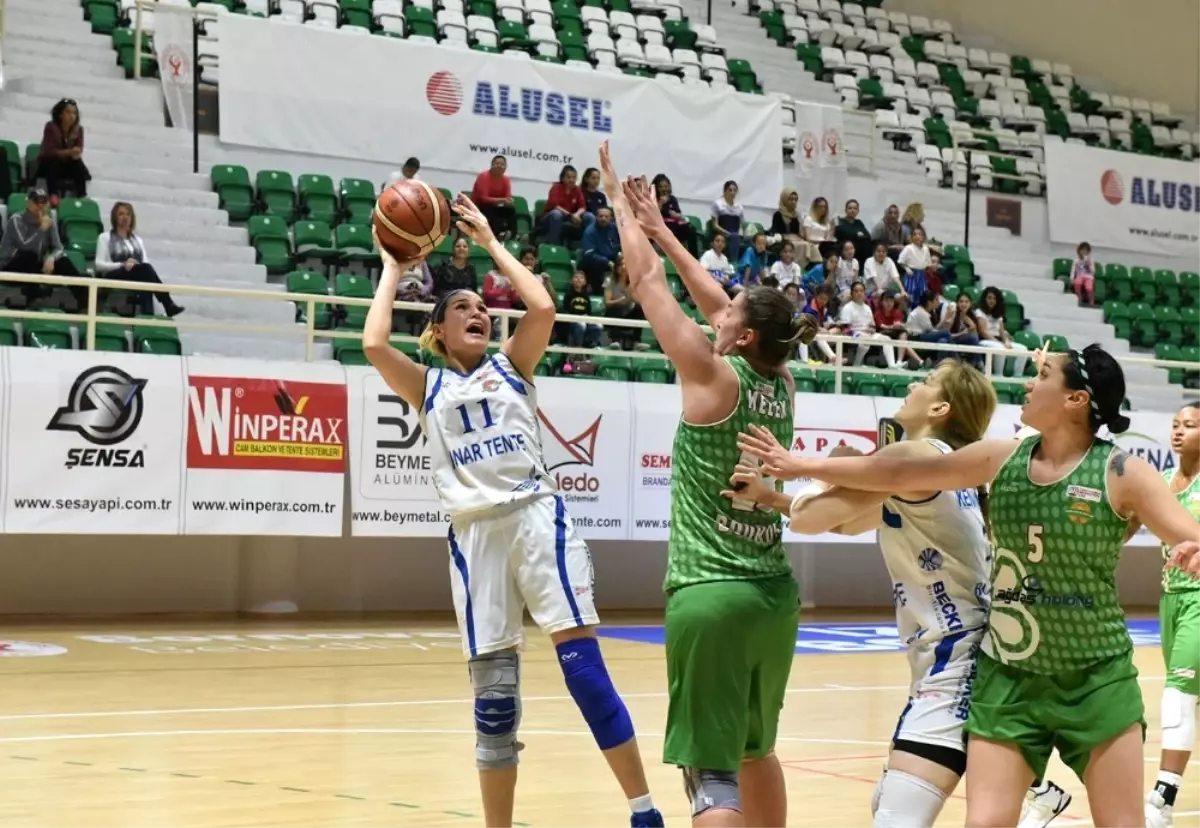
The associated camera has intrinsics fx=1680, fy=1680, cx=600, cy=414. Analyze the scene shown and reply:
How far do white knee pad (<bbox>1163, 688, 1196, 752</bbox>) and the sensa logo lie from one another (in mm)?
13817

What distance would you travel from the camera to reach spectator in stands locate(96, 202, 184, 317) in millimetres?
14430

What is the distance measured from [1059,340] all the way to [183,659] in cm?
1326

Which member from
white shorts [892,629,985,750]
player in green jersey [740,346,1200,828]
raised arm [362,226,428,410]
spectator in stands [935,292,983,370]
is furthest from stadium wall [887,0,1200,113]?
player in green jersey [740,346,1200,828]

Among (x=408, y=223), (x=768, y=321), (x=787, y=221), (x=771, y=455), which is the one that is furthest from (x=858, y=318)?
(x=771, y=455)

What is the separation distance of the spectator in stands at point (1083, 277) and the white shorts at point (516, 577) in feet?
64.1

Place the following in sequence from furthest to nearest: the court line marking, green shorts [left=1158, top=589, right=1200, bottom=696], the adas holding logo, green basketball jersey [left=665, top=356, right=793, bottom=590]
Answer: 1. the adas holding logo
2. the court line marking
3. green shorts [left=1158, top=589, right=1200, bottom=696]
4. green basketball jersey [left=665, top=356, right=793, bottom=590]

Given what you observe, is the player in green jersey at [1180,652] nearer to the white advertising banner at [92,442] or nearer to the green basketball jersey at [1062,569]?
the green basketball jersey at [1062,569]

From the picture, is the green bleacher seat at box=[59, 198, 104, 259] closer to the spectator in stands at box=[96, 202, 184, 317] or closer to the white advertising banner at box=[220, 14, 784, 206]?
the spectator in stands at box=[96, 202, 184, 317]

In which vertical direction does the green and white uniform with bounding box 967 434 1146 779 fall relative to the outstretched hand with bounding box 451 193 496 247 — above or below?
below

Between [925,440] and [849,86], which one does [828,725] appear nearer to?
[925,440]

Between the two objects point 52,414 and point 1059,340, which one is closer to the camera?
point 52,414

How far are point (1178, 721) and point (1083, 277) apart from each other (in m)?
17.7

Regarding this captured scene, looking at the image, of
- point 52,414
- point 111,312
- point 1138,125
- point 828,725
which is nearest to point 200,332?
point 111,312

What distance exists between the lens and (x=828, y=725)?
31.5 feet
